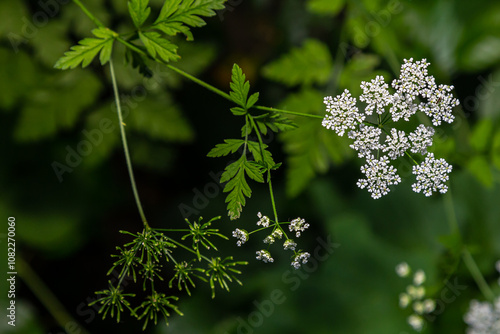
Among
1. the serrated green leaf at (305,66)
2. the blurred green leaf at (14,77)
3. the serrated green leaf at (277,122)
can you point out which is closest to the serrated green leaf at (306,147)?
the serrated green leaf at (305,66)

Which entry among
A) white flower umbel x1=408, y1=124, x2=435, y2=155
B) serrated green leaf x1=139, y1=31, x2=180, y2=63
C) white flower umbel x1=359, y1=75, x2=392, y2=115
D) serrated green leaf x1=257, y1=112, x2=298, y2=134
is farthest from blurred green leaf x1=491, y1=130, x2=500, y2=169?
serrated green leaf x1=139, y1=31, x2=180, y2=63

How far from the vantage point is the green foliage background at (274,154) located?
9.77 feet

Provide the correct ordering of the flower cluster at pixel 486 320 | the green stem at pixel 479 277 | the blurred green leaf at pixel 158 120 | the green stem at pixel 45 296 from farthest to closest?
1. the green stem at pixel 45 296
2. the blurred green leaf at pixel 158 120
3. the green stem at pixel 479 277
4. the flower cluster at pixel 486 320

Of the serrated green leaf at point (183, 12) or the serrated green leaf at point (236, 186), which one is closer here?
the serrated green leaf at point (236, 186)

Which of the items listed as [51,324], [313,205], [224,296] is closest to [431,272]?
[313,205]

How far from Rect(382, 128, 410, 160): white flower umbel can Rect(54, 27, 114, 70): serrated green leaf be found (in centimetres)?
106

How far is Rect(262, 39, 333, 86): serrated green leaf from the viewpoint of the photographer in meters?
3.01

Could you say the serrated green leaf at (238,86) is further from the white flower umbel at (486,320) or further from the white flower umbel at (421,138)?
the white flower umbel at (486,320)

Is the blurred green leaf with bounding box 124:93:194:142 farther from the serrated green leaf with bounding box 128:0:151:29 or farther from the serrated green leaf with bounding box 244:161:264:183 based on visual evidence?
the serrated green leaf with bounding box 244:161:264:183

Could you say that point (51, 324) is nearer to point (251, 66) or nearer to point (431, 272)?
point (251, 66)

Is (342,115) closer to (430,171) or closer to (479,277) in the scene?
(430,171)

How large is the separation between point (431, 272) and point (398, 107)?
203 centimetres

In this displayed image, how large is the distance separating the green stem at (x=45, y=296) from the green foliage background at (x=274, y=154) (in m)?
0.12

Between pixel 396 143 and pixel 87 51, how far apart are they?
119cm
